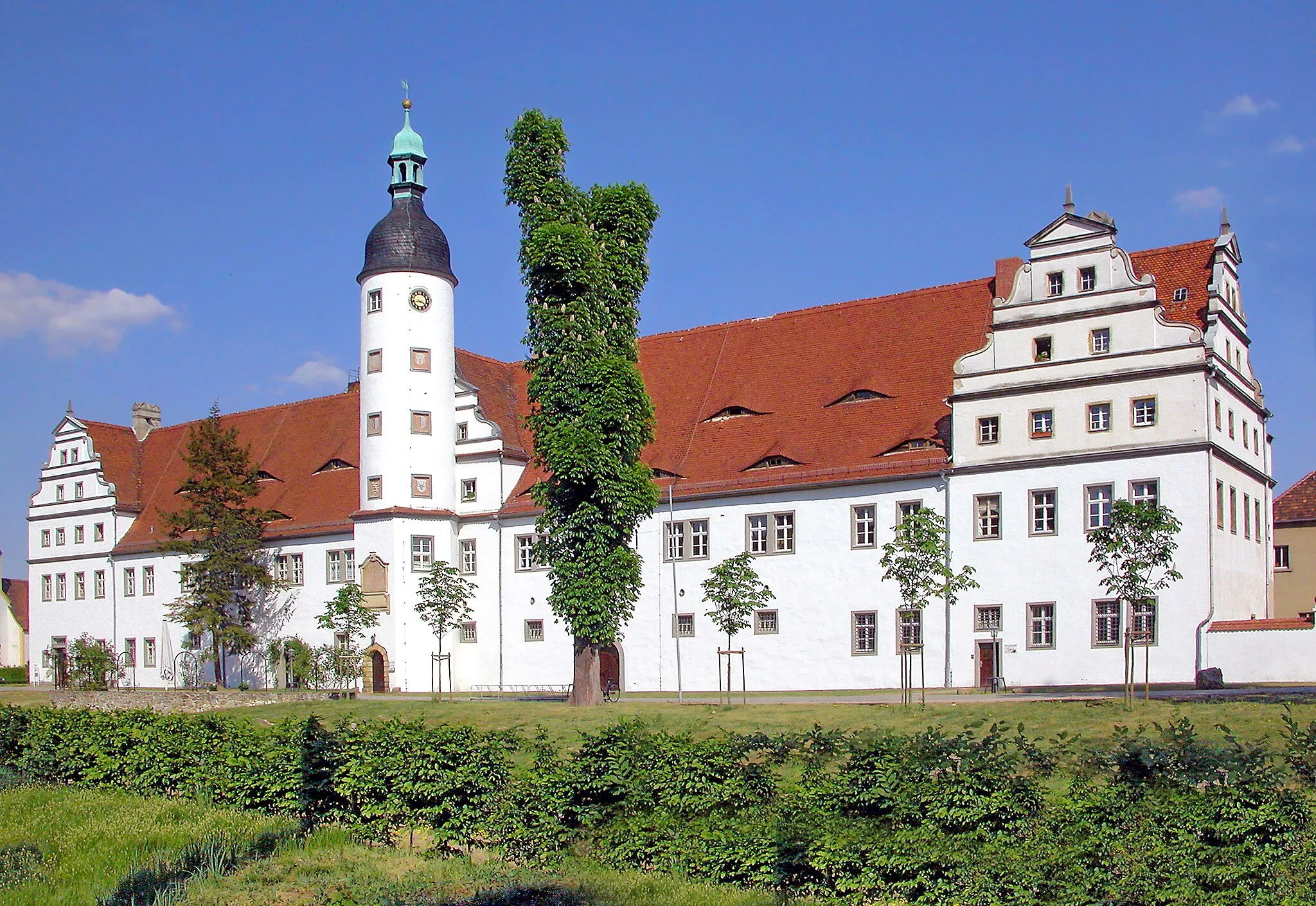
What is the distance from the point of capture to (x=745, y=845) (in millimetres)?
13023

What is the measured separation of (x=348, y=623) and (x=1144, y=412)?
83.5 ft

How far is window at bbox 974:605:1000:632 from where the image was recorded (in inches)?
1453

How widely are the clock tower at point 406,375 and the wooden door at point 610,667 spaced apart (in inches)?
279

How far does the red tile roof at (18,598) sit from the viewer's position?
78125 millimetres

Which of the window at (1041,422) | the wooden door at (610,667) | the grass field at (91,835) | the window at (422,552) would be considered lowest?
the wooden door at (610,667)

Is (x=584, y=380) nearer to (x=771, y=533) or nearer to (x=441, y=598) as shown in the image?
(x=771, y=533)

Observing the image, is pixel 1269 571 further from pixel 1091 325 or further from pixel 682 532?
pixel 682 532

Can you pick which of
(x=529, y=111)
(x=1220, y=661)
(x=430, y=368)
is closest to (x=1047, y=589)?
(x=1220, y=661)

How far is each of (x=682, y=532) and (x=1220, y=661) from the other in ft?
52.4

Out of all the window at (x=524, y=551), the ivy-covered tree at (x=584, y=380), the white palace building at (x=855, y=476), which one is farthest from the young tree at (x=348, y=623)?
the ivy-covered tree at (x=584, y=380)

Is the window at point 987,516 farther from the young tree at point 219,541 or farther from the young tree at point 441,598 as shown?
the young tree at point 219,541

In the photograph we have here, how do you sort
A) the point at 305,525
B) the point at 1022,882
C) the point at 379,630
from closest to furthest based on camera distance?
the point at 1022,882 < the point at 379,630 < the point at 305,525

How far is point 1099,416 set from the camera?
36.0 meters

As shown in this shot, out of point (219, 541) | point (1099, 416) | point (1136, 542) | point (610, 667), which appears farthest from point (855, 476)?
point (219, 541)
